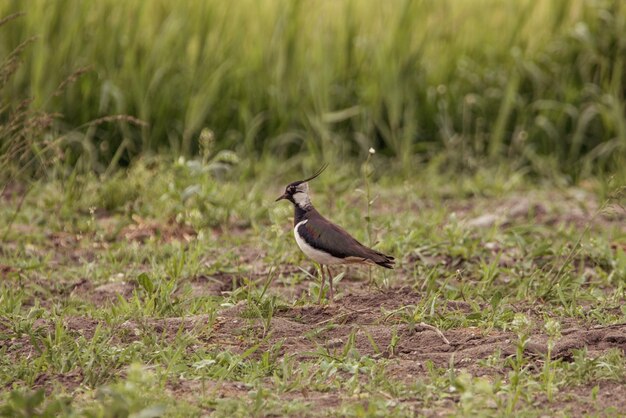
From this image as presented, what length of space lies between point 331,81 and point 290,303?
3.24 m

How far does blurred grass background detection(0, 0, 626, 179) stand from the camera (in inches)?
301

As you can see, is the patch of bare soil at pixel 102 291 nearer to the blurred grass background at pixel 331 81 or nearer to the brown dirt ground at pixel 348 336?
the brown dirt ground at pixel 348 336

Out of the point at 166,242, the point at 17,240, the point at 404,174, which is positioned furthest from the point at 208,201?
the point at 404,174

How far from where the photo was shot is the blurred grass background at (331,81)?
764 centimetres

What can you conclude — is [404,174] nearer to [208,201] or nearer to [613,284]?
[208,201]

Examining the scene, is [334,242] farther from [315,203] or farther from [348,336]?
[315,203]

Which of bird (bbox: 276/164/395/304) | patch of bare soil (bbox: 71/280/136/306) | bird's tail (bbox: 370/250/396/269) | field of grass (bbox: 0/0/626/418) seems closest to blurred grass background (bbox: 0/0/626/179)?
field of grass (bbox: 0/0/626/418)

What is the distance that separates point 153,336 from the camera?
4.33 metres

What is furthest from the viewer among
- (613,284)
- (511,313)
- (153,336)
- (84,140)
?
(84,140)

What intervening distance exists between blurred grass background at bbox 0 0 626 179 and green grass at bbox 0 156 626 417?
0.50 metres

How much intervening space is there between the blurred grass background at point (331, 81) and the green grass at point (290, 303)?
1.65 ft

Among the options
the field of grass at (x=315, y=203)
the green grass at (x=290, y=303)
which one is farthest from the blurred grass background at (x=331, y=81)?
the green grass at (x=290, y=303)

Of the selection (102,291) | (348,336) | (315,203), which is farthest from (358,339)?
(315,203)

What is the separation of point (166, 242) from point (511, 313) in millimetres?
2169
